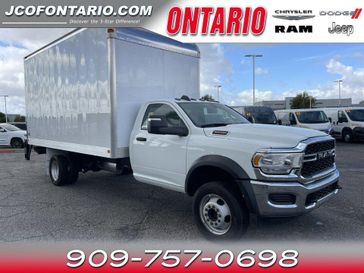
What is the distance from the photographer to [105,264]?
389 centimetres

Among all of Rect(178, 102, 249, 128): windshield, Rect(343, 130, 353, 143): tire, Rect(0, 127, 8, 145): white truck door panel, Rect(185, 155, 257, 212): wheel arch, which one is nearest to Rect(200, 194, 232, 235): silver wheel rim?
Rect(185, 155, 257, 212): wheel arch

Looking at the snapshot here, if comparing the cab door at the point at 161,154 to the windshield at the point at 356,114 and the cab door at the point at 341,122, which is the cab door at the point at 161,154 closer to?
the windshield at the point at 356,114

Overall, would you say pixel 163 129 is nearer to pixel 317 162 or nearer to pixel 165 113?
pixel 165 113

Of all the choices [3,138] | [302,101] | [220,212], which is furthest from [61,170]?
[302,101]

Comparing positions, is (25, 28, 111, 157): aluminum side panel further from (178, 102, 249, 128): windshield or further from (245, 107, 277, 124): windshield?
(245, 107, 277, 124): windshield

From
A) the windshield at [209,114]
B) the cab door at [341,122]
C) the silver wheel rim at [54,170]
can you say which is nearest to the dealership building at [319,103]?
the cab door at [341,122]

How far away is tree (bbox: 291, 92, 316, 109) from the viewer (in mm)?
74125

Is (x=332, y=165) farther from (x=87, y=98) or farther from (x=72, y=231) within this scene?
(x=87, y=98)

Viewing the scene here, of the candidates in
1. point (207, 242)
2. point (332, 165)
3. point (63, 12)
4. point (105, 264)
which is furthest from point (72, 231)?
point (63, 12)

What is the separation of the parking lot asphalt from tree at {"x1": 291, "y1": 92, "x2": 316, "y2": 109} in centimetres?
7033

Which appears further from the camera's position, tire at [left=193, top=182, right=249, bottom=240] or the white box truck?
tire at [left=193, top=182, right=249, bottom=240]

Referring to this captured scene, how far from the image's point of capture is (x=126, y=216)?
5602 millimetres

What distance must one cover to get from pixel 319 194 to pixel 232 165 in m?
1.24

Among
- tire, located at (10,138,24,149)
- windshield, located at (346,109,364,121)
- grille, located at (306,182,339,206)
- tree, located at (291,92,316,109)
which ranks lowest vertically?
tire, located at (10,138,24,149)
